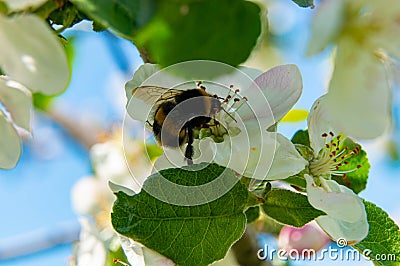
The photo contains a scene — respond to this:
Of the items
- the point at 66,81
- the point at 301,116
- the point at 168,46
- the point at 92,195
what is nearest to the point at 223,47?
the point at 168,46

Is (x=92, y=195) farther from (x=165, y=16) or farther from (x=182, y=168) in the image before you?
(x=165, y=16)

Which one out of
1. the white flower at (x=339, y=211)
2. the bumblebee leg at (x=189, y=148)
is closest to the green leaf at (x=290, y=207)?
the white flower at (x=339, y=211)

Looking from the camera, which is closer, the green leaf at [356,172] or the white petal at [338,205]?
the white petal at [338,205]

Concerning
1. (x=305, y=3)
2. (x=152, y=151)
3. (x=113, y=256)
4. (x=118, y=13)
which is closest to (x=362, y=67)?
(x=305, y=3)

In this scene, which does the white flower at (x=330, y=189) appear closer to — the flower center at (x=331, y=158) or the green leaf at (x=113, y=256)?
the flower center at (x=331, y=158)

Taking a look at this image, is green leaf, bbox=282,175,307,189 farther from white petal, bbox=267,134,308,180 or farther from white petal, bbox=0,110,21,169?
white petal, bbox=0,110,21,169

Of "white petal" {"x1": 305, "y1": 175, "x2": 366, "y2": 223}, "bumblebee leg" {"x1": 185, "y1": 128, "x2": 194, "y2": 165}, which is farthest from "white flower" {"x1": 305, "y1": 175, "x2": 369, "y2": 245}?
"bumblebee leg" {"x1": 185, "y1": 128, "x2": 194, "y2": 165}
